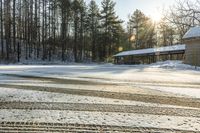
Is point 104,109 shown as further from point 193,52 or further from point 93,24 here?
point 93,24

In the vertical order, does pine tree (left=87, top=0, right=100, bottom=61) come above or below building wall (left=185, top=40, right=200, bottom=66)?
above

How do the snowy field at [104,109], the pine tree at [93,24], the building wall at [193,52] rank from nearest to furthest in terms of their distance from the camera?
the snowy field at [104,109] → the building wall at [193,52] → the pine tree at [93,24]

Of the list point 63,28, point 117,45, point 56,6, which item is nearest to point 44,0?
point 56,6

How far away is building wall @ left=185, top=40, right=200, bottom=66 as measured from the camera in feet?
113

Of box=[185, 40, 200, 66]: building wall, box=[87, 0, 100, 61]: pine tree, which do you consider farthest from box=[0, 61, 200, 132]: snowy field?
box=[87, 0, 100, 61]: pine tree

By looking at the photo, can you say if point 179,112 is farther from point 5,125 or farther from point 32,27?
point 32,27

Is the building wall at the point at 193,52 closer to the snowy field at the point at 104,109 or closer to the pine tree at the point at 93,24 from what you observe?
the snowy field at the point at 104,109

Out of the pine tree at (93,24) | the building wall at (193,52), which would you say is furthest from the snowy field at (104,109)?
the pine tree at (93,24)

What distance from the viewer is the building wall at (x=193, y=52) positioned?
1356 inches

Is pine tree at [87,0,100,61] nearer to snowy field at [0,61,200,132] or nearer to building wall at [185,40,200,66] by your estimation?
building wall at [185,40,200,66]

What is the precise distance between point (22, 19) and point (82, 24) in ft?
44.6

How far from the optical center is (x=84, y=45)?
71125 mm

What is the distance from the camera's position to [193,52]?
115 ft

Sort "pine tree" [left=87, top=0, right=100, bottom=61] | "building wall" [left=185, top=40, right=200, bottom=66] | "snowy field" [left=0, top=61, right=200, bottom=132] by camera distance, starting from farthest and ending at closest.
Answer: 1. "pine tree" [left=87, top=0, right=100, bottom=61]
2. "building wall" [left=185, top=40, right=200, bottom=66]
3. "snowy field" [left=0, top=61, right=200, bottom=132]
